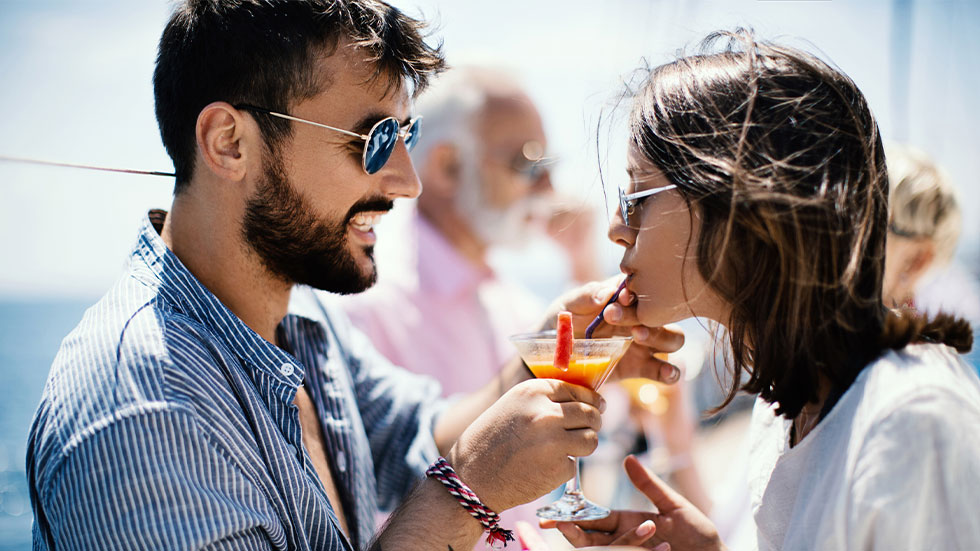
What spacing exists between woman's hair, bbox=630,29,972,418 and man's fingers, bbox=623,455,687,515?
47cm

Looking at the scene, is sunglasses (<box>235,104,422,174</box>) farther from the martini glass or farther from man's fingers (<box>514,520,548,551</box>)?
man's fingers (<box>514,520,548,551</box>)

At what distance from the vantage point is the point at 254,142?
2.17 m

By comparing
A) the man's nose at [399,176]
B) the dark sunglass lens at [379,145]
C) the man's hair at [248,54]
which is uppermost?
the man's hair at [248,54]

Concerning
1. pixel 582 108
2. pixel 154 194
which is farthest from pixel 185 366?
pixel 582 108

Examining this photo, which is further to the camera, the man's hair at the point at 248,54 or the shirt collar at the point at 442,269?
the shirt collar at the point at 442,269

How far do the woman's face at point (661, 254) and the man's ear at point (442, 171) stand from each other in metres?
2.31

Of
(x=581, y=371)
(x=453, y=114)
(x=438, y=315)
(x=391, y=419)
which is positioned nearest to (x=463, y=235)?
(x=438, y=315)

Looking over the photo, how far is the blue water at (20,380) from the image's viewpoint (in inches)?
105

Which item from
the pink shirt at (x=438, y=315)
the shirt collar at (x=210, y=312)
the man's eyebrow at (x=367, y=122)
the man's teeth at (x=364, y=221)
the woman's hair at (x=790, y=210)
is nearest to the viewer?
the woman's hair at (x=790, y=210)

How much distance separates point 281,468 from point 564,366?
0.81 m

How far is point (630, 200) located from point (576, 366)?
19.3 inches

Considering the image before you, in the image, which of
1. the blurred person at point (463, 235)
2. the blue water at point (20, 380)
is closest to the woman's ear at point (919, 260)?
the blurred person at point (463, 235)

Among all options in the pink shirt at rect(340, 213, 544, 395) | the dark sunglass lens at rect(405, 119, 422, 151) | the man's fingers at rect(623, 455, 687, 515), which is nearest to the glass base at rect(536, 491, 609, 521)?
the man's fingers at rect(623, 455, 687, 515)

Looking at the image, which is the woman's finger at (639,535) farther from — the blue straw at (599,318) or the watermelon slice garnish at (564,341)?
the blue straw at (599,318)
